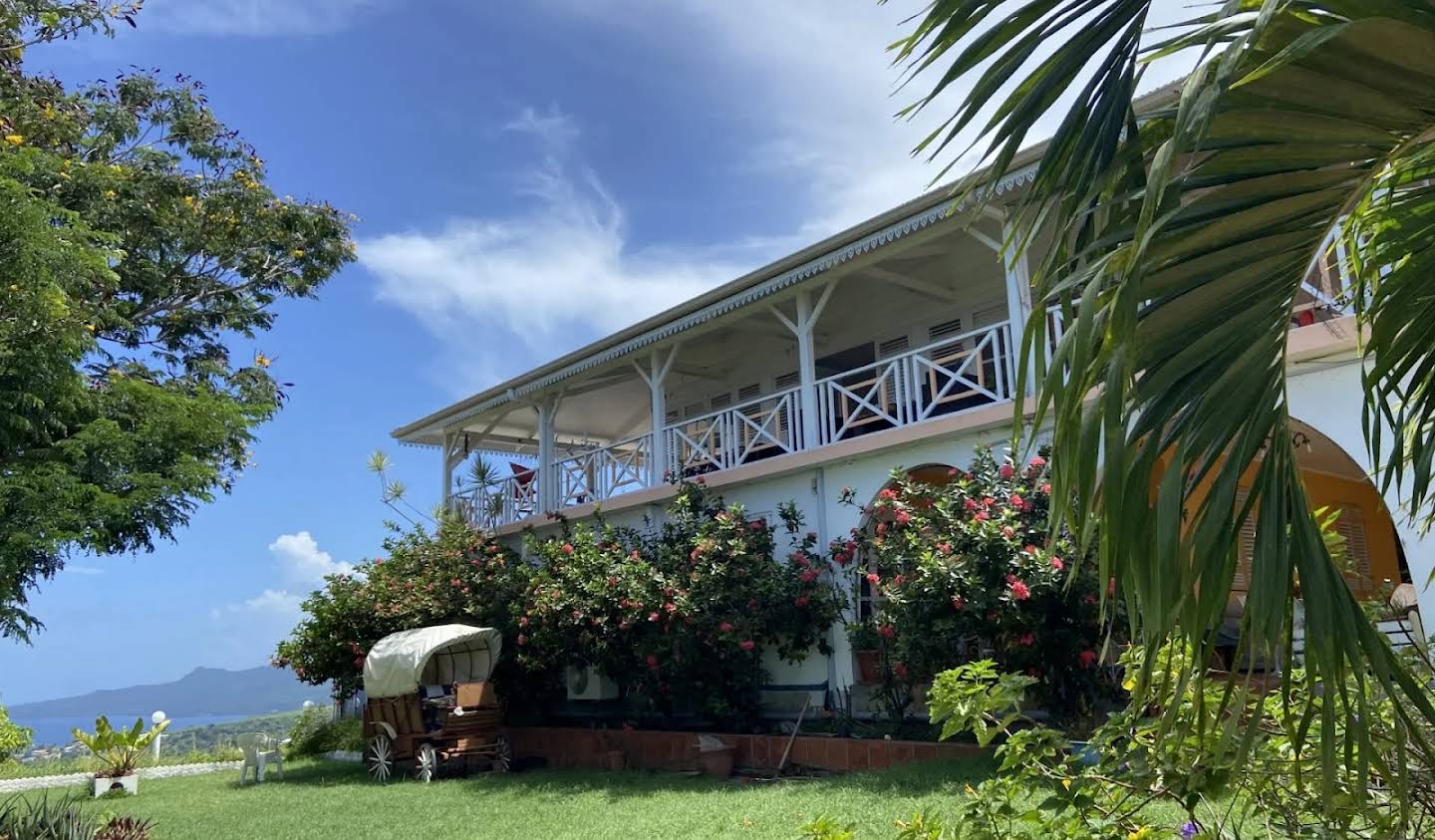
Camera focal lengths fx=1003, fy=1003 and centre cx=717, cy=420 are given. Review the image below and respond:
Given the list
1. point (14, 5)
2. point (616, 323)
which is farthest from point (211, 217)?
point (616, 323)

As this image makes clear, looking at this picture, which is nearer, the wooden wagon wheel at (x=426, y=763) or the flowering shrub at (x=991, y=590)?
the flowering shrub at (x=991, y=590)

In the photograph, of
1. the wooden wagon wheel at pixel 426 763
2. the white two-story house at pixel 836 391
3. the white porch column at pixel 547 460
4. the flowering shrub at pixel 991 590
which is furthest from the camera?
the white porch column at pixel 547 460

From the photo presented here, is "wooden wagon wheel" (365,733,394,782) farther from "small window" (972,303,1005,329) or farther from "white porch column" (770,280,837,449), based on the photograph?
"small window" (972,303,1005,329)

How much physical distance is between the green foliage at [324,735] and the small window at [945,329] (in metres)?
12.9

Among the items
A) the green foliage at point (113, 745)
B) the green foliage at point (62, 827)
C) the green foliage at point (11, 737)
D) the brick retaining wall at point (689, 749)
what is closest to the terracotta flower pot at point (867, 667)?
the brick retaining wall at point (689, 749)

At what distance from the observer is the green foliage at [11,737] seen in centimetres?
1906

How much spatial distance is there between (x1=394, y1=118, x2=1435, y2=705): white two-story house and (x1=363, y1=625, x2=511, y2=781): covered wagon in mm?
3216

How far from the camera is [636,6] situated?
12.0 m

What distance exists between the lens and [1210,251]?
2371 mm

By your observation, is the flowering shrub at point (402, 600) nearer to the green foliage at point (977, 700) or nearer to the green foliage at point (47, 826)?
the green foliage at point (47, 826)

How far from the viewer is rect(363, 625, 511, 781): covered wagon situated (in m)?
13.8

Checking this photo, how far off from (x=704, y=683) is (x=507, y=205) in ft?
30.0

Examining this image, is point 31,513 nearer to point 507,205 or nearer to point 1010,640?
point 1010,640

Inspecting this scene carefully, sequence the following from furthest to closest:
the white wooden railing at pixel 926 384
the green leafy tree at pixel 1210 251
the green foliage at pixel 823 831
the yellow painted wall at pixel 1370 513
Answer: the yellow painted wall at pixel 1370 513, the white wooden railing at pixel 926 384, the green foliage at pixel 823 831, the green leafy tree at pixel 1210 251
